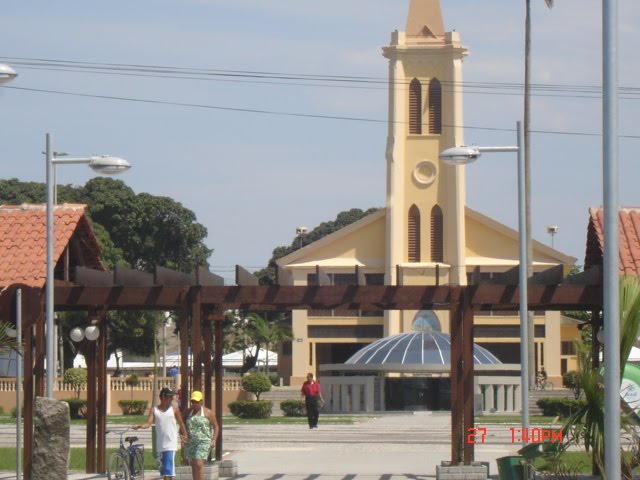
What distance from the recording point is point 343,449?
1166 inches

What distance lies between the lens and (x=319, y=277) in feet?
78.0

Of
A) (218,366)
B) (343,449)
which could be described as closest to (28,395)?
(218,366)

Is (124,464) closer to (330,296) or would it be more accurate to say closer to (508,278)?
Answer: (330,296)

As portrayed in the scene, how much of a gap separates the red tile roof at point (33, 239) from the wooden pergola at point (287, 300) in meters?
1.17

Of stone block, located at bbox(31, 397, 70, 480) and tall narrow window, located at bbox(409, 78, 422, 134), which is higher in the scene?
tall narrow window, located at bbox(409, 78, 422, 134)

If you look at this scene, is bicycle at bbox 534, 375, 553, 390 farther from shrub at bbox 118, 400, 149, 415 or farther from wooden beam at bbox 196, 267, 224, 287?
wooden beam at bbox 196, 267, 224, 287

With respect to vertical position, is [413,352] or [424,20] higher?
[424,20]

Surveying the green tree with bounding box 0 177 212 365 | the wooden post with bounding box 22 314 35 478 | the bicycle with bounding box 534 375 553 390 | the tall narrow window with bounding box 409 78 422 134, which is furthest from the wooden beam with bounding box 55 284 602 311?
the green tree with bounding box 0 177 212 365

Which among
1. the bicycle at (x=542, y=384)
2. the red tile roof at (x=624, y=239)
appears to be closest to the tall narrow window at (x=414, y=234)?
the bicycle at (x=542, y=384)

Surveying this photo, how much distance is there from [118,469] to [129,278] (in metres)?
3.63

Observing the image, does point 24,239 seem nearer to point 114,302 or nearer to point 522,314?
point 114,302

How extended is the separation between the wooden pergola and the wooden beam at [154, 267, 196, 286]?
0.02m

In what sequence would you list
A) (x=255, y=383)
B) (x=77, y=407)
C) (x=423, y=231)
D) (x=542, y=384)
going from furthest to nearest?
(x=423, y=231), (x=542, y=384), (x=255, y=383), (x=77, y=407)

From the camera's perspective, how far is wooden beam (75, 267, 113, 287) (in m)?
22.7
